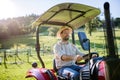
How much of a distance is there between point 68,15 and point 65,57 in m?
1.15

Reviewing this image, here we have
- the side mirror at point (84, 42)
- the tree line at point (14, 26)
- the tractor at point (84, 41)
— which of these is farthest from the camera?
the tree line at point (14, 26)

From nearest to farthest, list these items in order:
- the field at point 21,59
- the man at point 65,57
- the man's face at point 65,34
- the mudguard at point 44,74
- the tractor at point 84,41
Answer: the tractor at point 84,41 < the man at point 65,57 < the mudguard at point 44,74 < the man's face at point 65,34 < the field at point 21,59

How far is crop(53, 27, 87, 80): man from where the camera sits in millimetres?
5082

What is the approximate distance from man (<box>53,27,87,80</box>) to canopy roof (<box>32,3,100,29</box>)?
0.42 metres

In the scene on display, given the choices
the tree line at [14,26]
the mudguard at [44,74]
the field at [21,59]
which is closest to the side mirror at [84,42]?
the field at [21,59]

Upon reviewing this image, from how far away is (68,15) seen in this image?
237 inches

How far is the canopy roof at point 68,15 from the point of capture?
5.38 metres

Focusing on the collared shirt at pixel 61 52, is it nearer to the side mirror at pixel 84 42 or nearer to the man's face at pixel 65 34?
the man's face at pixel 65 34

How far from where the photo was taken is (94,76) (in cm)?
437

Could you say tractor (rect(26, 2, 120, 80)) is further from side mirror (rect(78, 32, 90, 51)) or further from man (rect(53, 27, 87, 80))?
man (rect(53, 27, 87, 80))

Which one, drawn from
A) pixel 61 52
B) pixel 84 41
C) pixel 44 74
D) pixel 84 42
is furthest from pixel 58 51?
pixel 84 41

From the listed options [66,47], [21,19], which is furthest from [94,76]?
[21,19]

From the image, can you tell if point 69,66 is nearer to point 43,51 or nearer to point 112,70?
point 112,70

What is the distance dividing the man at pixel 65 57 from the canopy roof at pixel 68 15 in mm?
416
